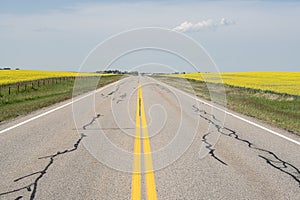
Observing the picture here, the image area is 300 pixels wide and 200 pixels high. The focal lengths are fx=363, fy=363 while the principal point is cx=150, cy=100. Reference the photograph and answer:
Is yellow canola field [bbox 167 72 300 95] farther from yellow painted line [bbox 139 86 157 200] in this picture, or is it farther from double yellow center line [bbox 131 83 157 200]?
yellow painted line [bbox 139 86 157 200]

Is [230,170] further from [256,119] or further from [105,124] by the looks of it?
[256,119]

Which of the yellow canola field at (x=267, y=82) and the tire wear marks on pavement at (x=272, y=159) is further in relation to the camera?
the yellow canola field at (x=267, y=82)

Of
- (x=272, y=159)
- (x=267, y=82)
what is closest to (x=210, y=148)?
(x=272, y=159)

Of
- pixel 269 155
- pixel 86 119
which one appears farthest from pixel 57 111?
pixel 269 155

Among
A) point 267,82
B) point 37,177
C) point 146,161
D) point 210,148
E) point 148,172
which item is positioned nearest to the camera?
point 37,177

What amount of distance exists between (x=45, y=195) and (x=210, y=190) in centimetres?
232

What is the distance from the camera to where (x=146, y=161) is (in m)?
6.88

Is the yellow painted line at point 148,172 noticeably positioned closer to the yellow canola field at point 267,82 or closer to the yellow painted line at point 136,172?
the yellow painted line at point 136,172

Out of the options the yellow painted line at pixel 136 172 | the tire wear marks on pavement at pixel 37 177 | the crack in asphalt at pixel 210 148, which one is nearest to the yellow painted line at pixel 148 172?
the yellow painted line at pixel 136 172

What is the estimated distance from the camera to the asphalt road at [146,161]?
521cm

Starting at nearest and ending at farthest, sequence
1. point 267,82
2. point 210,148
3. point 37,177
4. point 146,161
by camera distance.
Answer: point 37,177 < point 146,161 < point 210,148 < point 267,82

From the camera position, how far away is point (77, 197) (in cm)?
488

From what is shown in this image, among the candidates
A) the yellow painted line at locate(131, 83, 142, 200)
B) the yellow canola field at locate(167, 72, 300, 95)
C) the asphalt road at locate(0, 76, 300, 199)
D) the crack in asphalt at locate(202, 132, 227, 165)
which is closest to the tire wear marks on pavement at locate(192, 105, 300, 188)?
the asphalt road at locate(0, 76, 300, 199)

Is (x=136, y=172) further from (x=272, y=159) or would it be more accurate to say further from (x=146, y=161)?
(x=272, y=159)
